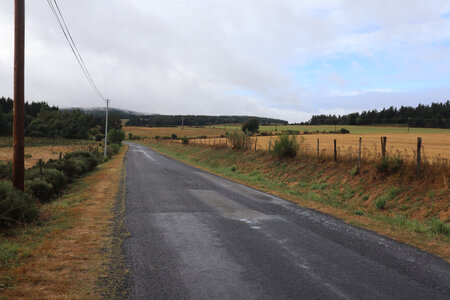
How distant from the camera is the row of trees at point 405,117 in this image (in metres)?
75.5

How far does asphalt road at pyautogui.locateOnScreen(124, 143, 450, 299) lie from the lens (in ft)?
12.9

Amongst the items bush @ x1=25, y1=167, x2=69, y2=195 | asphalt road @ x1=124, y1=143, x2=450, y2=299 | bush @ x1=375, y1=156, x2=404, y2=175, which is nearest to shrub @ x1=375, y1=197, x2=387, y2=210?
bush @ x1=375, y1=156, x2=404, y2=175

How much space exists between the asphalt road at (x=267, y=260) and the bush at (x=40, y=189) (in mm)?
4113

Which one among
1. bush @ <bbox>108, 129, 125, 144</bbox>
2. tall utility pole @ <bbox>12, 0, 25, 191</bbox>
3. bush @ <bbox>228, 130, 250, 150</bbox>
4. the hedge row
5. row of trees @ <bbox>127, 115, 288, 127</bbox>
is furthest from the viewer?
row of trees @ <bbox>127, 115, 288, 127</bbox>

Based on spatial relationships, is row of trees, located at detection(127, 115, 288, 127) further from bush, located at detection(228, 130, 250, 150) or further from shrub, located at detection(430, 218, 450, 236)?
shrub, located at detection(430, 218, 450, 236)

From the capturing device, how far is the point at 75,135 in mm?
118562

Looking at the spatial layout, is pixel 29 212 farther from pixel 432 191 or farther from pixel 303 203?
pixel 432 191

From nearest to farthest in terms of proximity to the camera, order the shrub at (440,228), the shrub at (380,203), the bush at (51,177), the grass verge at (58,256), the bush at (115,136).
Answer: the grass verge at (58,256), the shrub at (440,228), the shrub at (380,203), the bush at (51,177), the bush at (115,136)

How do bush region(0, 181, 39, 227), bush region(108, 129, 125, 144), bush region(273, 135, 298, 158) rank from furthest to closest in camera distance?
bush region(108, 129, 125, 144)
bush region(273, 135, 298, 158)
bush region(0, 181, 39, 227)

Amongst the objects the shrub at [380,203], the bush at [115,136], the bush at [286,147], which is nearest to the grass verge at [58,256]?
the shrub at [380,203]

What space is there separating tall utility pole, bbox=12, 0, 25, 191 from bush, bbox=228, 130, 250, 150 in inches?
893

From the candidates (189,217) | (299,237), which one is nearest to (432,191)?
(299,237)

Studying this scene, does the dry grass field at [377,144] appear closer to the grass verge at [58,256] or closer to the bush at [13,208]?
the grass verge at [58,256]

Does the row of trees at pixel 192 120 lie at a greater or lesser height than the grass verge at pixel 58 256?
greater
